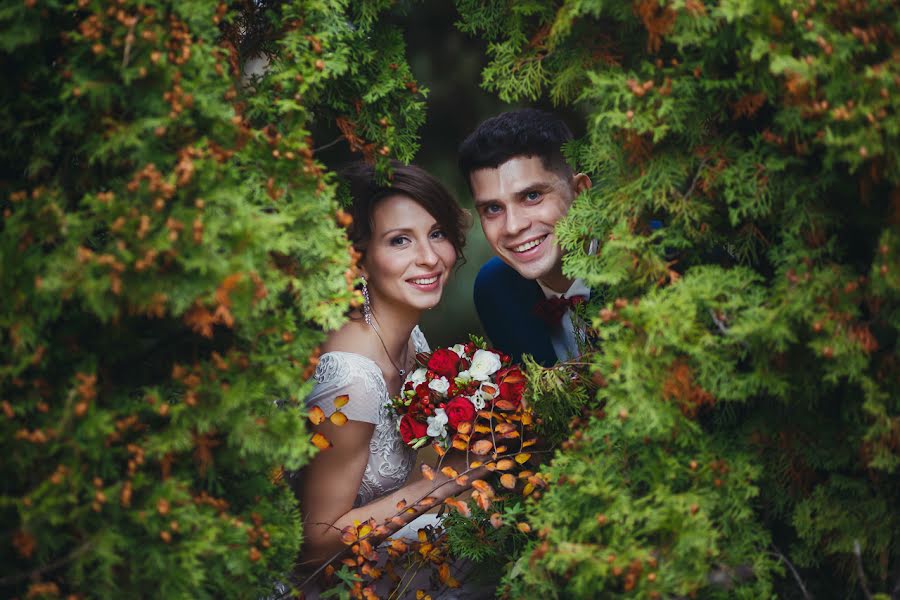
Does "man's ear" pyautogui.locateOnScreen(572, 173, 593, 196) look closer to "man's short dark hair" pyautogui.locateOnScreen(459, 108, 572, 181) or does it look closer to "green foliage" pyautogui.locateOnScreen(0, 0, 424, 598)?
"man's short dark hair" pyautogui.locateOnScreen(459, 108, 572, 181)

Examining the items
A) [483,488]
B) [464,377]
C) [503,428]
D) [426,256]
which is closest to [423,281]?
[426,256]

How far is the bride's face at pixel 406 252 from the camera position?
3.62m

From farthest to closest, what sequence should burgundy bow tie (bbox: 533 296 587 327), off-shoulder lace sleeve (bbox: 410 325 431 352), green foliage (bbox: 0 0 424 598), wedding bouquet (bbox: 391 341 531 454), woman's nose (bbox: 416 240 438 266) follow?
off-shoulder lace sleeve (bbox: 410 325 431 352), burgundy bow tie (bbox: 533 296 587 327), woman's nose (bbox: 416 240 438 266), wedding bouquet (bbox: 391 341 531 454), green foliage (bbox: 0 0 424 598)

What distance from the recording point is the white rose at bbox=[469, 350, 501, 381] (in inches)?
133

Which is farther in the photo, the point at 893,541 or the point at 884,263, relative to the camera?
Result: the point at 893,541

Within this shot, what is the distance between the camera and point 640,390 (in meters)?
2.26

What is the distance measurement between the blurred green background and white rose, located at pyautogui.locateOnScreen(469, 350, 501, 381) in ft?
6.86

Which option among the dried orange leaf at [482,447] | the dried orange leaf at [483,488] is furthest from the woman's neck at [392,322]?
the dried orange leaf at [483,488]

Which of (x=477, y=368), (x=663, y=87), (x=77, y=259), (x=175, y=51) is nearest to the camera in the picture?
(x=77, y=259)

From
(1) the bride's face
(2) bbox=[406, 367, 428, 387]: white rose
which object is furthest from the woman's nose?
(2) bbox=[406, 367, 428, 387]: white rose

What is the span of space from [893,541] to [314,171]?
2074 mm

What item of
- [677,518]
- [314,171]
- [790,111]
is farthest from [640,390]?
[314,171]

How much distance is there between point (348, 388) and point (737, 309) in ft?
5.78

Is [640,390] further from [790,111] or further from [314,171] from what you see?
[314,171]
